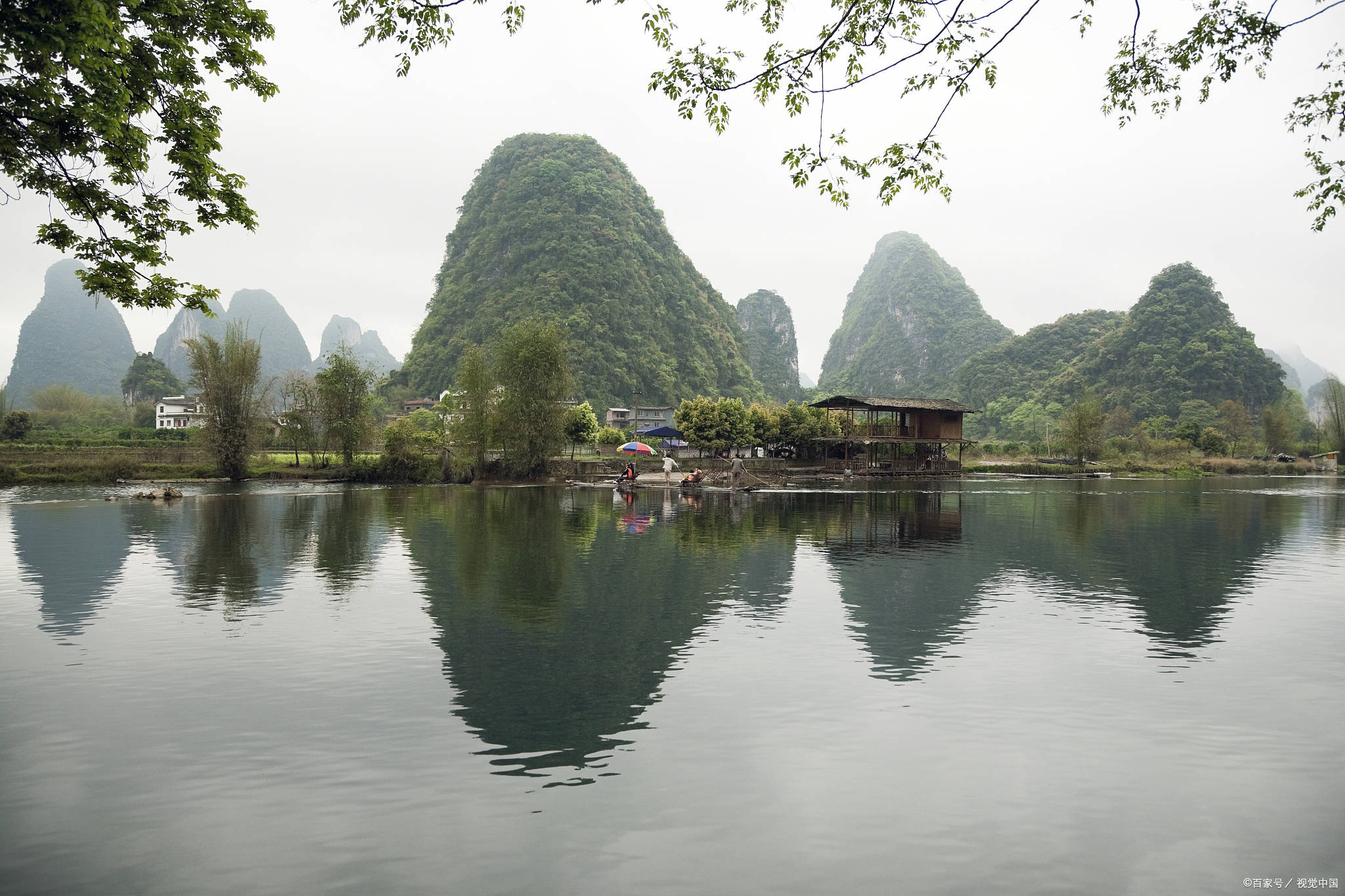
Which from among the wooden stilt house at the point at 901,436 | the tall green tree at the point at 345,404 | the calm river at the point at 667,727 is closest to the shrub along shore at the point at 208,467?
the tall green tree at the point at 345,404

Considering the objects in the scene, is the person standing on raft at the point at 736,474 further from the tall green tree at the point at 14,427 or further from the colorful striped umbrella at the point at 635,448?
the tall green tree at the point at 14,427

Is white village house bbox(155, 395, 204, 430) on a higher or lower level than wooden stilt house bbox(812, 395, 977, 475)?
higher

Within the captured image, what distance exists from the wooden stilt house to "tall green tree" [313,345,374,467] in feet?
121

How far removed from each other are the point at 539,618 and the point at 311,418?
52066 mm

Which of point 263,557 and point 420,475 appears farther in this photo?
point 420,475

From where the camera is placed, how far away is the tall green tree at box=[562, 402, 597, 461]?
63.0m

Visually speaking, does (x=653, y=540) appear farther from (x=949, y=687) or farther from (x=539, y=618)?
(x=949, y=687)

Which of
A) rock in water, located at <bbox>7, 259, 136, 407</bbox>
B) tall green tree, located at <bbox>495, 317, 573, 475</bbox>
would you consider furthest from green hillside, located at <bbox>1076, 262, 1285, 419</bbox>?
rock in water, located at <bbox>7, 259, 136, 407</bbox>

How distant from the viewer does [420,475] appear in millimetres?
55562

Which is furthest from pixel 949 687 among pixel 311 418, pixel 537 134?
pixel 537 134

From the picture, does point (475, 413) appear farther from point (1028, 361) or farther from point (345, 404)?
point (1028, 361)

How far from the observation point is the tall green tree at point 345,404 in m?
55.3

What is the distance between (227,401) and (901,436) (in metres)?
52.4

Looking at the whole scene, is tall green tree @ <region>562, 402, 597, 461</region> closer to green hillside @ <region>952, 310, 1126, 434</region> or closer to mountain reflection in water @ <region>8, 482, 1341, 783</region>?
mountain reflection in water @ <region>8, 482, 1341, 783</region>
